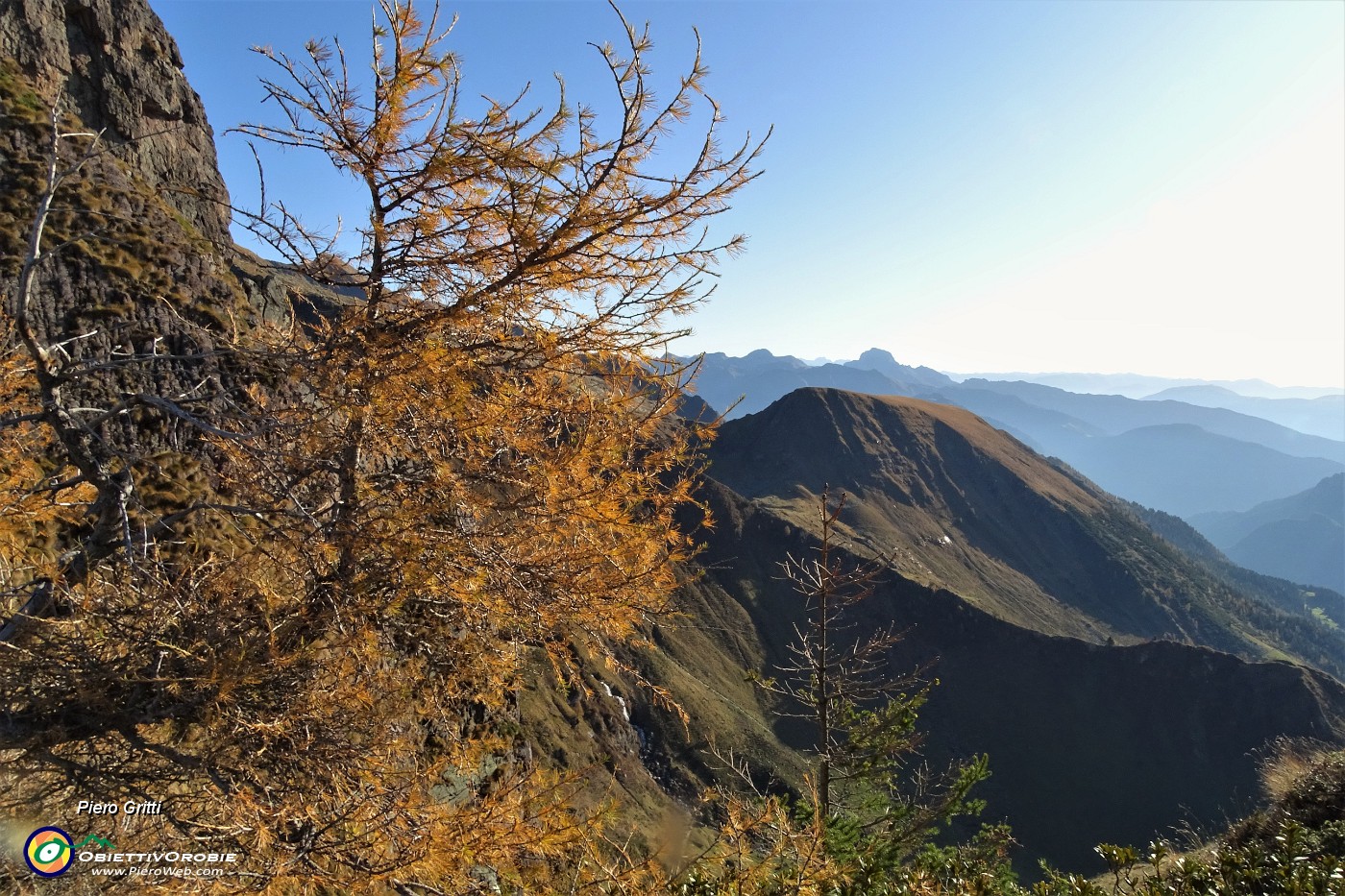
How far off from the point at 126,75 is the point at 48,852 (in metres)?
47.1

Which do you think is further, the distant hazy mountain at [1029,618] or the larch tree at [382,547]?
the distant hazy mountain at [1029,618]

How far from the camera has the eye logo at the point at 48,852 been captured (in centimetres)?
376

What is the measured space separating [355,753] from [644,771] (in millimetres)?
38156

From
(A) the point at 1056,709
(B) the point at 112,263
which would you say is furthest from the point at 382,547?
(A) the point at 1056,709

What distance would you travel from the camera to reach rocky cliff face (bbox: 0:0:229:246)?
28312 mm

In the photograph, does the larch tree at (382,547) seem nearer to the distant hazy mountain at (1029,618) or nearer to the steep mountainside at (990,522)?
the distant hazy mountain at (1029,618)

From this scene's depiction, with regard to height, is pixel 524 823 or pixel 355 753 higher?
pixel 355 753

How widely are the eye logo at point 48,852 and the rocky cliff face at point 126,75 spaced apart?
1290 inches

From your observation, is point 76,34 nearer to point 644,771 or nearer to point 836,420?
point 644,771

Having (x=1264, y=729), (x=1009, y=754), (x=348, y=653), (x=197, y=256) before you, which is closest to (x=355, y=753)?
(x=348, y=653)

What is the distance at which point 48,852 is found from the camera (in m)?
3.80

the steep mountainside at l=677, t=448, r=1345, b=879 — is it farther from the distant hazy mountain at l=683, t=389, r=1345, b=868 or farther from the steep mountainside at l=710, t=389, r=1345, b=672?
the steep mountainside at l=710, t=389, r=1345, b=672

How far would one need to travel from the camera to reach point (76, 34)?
31578 mm

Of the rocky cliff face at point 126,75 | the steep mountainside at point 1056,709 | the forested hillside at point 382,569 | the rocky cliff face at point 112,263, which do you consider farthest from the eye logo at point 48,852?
the steep mountainside at point 1056,709
